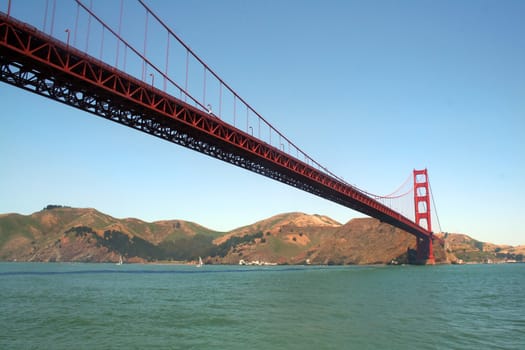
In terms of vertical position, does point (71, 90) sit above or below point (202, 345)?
above

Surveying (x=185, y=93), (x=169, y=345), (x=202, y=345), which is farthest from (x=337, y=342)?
(x=185, y=93)

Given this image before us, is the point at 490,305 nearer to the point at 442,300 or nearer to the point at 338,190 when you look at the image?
the point at 442,300

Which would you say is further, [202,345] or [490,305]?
[490,305]

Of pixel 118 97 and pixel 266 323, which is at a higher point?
pixel 118 97

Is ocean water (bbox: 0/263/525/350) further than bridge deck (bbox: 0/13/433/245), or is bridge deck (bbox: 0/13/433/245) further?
bridge deck (bbox: 0/13/433/245)

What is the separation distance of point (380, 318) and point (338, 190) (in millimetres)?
45710

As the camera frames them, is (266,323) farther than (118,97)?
No

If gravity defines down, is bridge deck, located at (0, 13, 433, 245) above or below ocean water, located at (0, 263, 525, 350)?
above

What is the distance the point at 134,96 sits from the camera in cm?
3188

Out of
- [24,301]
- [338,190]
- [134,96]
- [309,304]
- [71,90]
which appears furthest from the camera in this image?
[338,190]

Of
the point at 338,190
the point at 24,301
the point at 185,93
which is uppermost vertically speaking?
the point at 185,93

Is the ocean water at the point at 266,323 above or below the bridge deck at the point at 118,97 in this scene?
below

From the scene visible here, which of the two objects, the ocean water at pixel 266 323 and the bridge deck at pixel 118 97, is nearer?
the ocean water at pixel 266 323

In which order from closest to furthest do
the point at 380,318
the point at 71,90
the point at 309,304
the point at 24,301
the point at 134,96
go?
1. the point at 380,318
2. the point at 309,304
3. the point at 24,301
4. the point at 71,90
5. the point at 134,96
